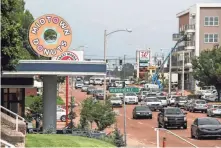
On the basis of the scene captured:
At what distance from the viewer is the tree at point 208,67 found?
A: 265ft

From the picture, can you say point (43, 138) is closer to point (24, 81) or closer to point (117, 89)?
point (117, 89)

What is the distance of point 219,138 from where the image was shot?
36188 millimetres

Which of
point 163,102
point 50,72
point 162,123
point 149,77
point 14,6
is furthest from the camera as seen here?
point 149,77

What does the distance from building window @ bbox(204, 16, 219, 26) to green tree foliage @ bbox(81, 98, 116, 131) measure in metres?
75.0

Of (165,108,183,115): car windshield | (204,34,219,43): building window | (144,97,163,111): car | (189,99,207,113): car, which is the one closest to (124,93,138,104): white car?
(144,97,163,111): car

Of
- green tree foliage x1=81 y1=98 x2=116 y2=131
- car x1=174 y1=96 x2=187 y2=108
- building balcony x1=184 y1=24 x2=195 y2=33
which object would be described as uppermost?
building balcony x1=184 y1=24 x2=195 y2=33

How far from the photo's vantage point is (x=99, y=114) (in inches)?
1332

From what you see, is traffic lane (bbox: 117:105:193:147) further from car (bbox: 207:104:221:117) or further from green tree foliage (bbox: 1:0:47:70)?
green tree foliage (bbox: 1:0:47:70)

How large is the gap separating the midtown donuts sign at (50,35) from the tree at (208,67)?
171ft

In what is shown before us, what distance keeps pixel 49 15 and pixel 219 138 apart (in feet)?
46.0

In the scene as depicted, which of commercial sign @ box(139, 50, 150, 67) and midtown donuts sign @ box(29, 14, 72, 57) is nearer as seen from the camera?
midtown donuts sign @ box(29, 14, 72, 57)

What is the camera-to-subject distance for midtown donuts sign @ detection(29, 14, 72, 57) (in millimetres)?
29203

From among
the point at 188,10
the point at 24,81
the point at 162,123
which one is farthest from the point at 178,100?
the point at 24,81

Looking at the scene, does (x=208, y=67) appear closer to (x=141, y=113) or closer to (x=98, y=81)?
(x=141, y=113)
